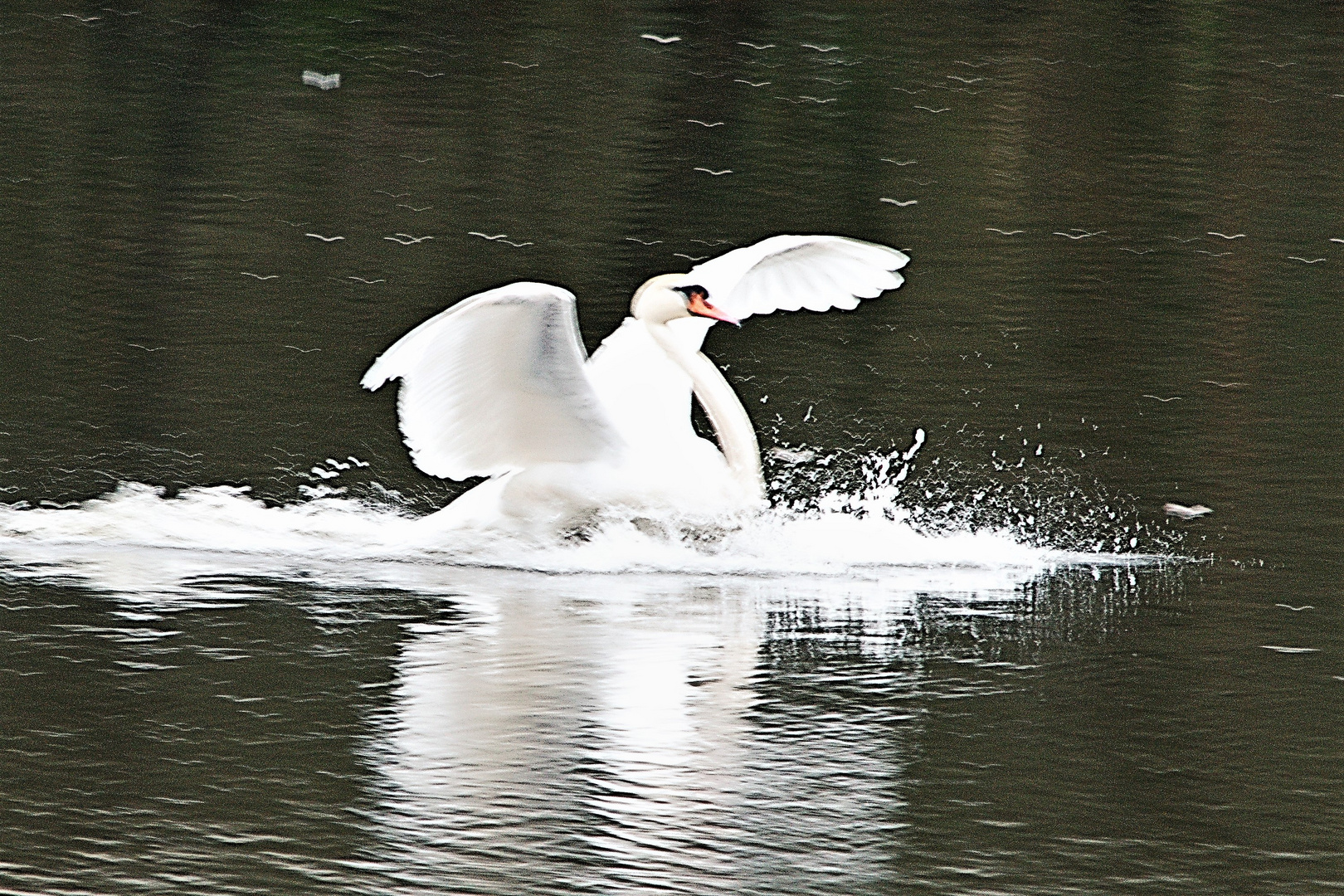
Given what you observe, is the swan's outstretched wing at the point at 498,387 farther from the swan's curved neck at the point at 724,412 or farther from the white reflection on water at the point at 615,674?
the swan's curved neck at the point at 724,412

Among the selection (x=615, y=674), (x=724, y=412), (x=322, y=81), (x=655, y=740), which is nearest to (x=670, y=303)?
(x=724, y=412)

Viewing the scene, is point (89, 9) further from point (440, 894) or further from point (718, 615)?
point (440, 894)

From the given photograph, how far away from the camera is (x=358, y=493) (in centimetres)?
820

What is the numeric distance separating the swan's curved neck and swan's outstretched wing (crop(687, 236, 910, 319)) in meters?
0.36

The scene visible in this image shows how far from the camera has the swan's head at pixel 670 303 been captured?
7664mm

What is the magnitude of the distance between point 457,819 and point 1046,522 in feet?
12.1

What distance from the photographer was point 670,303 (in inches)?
303

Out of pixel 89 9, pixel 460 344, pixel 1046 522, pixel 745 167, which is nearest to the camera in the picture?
pixel 460 344

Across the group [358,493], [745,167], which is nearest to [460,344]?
[358,493]

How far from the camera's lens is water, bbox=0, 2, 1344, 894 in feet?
16.0

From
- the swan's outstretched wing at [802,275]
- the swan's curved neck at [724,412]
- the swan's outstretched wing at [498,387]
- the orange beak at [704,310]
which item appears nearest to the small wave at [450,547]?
the swan's curved neck at [724,412]

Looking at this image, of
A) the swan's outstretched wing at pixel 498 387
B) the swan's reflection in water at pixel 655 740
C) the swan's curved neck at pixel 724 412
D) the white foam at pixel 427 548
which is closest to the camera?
the swan's reflection in water at pixel 655 740

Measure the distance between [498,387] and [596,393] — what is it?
32 cm

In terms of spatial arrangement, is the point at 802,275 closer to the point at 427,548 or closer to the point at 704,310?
the point at 704,310
